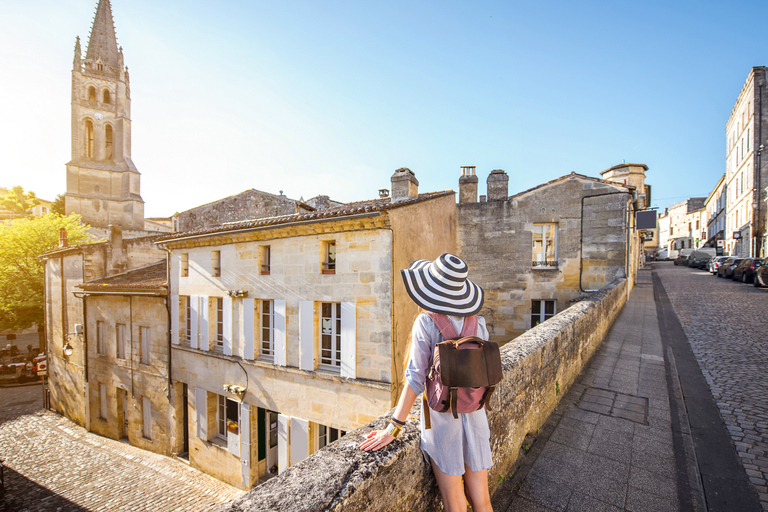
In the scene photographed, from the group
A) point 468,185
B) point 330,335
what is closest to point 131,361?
point 330,335

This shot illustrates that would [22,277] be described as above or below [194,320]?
above

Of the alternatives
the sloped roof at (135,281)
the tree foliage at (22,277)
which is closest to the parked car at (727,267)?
the sloped roof at (135,281)

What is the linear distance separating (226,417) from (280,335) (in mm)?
3852

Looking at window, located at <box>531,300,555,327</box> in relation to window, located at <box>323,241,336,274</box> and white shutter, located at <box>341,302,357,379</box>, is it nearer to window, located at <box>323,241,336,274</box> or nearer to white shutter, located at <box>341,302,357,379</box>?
white shutter, located at <box>341,302,357,379</box>

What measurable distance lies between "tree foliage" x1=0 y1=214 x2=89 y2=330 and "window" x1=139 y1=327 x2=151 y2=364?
37.3 ft

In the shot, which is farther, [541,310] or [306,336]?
[541,310]

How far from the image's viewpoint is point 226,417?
423 inches

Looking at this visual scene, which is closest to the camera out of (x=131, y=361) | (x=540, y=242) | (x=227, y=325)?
(x=227, y=325)

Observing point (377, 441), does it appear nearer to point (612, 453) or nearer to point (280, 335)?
point (612, 453)

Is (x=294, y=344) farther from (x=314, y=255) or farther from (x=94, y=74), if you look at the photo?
(x=94, y=74)

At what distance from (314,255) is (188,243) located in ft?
17.0

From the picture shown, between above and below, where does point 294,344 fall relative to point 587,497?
below

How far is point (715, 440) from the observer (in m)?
3.65

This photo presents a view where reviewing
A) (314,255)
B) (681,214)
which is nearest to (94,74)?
(314,255)
